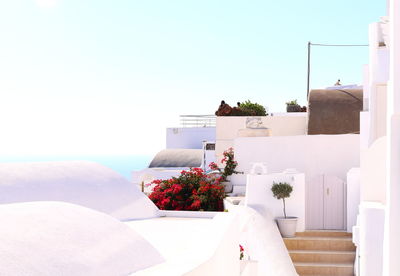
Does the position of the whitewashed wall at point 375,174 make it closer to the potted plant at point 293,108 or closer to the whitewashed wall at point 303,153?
the whitewashed wall at point 303,153

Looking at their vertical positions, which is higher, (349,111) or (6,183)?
(349,111)

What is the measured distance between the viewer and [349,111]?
22.5 metres

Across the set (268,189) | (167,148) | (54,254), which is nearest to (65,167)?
(268,189)

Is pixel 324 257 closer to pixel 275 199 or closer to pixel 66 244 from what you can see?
pixel 275 199

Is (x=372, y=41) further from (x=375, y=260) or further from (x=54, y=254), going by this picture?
(x=54, y=254)

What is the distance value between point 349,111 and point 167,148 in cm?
2294

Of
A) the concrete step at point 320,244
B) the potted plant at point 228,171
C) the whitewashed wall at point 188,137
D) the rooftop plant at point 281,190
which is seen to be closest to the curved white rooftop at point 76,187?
the rooftop plant at point 281,190

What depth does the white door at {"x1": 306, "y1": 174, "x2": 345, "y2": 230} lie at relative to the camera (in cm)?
1454

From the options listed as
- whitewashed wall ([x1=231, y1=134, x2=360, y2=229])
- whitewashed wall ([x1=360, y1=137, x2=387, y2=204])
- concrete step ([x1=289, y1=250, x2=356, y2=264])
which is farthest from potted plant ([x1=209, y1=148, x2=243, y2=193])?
whitewashed wall ([x1=360, y1=137, x2=387, y2=204])

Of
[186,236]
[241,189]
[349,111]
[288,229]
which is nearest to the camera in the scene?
[186,236]

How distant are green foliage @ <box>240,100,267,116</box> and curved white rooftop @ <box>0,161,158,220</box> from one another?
602 inches

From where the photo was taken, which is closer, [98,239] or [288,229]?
[98,239]

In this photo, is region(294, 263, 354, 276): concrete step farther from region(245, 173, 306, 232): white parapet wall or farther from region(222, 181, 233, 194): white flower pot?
region(222, 181, 233, 194): white flower pot

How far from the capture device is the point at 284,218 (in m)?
13.8
